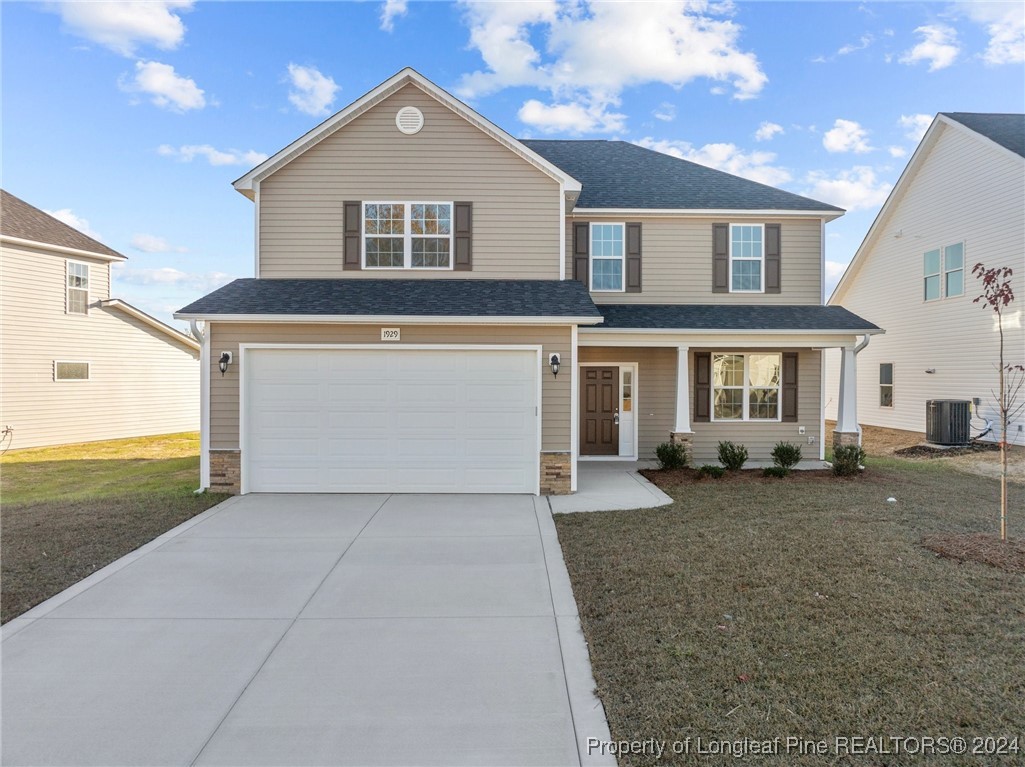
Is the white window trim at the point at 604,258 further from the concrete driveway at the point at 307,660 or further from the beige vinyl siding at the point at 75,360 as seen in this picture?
the beige vinyl siding at the point at 75,360

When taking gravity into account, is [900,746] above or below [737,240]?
below

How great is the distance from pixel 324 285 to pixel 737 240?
9.00m

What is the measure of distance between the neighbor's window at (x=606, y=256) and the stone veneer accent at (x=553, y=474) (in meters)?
4.78

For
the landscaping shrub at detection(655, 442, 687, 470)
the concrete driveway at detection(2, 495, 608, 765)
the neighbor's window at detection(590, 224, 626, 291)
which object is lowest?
the concrete driveway at detection(2, 495, 608, 765)

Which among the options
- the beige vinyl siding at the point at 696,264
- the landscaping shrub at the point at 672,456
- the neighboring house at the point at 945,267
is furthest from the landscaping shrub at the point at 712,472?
the neighboring house at the point at 945,267

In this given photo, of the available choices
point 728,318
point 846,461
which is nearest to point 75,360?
point 728,318

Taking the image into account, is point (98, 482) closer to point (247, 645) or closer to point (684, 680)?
point (247, 645)

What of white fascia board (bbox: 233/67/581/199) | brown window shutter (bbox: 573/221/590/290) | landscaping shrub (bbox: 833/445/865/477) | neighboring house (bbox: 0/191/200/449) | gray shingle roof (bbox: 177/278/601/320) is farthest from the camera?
neighboring house (bbox: 0/191/200/449)

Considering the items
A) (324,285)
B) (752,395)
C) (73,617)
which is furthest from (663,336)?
(73,617)

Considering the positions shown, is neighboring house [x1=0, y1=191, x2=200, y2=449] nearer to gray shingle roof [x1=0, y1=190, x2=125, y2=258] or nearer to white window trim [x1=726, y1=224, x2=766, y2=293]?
gray shingle roof [x1=0, y1=190, x2=125, y2=258]

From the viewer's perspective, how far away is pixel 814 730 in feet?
9.93

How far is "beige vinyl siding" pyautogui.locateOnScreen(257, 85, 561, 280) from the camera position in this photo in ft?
33.0

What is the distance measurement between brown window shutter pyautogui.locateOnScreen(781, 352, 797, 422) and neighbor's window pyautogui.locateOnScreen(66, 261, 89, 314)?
20.0 meters

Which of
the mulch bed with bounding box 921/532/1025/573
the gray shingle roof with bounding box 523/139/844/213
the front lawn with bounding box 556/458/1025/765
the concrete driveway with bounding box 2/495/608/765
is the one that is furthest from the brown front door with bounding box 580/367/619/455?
the mulch bed with bounding box 921/532/1025/573
